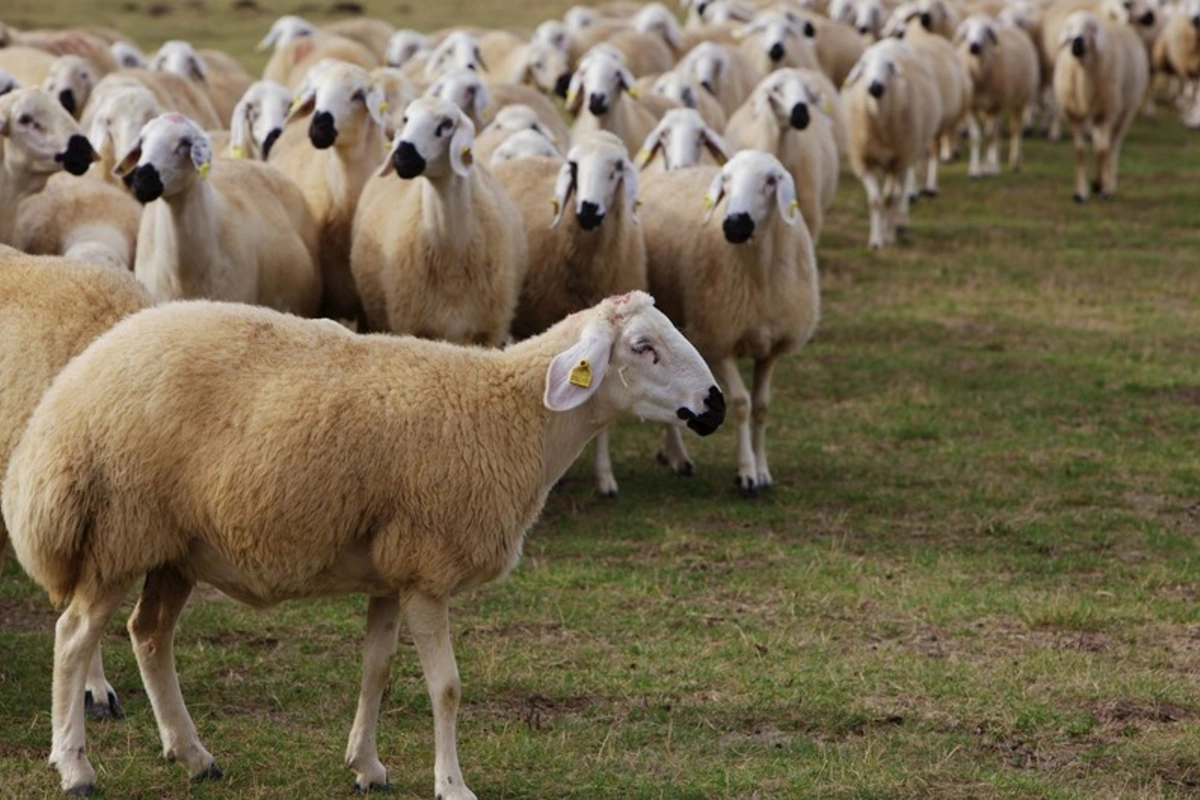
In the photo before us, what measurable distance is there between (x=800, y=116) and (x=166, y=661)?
8.04 m

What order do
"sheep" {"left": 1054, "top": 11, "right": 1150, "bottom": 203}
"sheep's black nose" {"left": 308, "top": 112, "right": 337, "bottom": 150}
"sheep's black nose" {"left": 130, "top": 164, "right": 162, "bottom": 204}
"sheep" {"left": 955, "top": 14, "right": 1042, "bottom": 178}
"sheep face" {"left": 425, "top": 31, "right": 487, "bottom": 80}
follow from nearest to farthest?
"sheep's black nose" {"left": 130, "top": 164, "right": 162, "bottom": 204} → "sheep's black nose" {"left": 308, "top": 112, "right": 337, "bottom": 150} → "sheep face" {"left": 425, "top": 31, "right": 487, "bottom": 80} → "sheep" {"left": 1054, "top": 11, "right": 1150, "bottom": 203} → "sheep" {"left": 955, "top": 14, "right": 1042, "bottom": 178}

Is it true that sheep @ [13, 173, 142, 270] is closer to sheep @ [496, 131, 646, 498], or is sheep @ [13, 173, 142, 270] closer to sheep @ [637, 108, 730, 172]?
sheep @ [496, 131, 646, 498]

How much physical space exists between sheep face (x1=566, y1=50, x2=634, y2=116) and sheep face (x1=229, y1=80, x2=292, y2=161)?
1.99m

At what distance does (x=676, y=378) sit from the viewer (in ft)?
18.5

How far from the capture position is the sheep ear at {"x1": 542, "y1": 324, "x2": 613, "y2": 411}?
18.0ft

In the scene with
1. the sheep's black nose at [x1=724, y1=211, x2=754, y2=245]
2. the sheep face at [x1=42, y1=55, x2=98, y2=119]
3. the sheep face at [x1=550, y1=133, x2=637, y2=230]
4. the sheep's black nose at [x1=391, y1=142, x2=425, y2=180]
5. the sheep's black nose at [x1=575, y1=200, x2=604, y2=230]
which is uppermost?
the sheep face at [x1=42, y1=55, x2=98, y2=119]

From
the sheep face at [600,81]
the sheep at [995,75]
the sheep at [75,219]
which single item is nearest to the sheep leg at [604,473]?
the sheep at [75,219]

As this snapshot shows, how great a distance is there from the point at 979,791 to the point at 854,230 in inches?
482

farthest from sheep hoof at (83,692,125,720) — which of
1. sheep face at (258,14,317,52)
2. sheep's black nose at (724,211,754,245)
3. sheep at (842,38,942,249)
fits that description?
sheep face at (258,14,317,52)

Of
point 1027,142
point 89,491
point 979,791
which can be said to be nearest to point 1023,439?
point 979,791

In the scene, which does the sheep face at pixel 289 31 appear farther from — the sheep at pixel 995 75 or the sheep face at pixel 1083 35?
the sheep face at pixel 1083 35

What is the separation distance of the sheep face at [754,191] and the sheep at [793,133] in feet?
10.5

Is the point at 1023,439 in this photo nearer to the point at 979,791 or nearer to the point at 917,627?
the point at 917,627

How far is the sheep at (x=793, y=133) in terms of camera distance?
12945 mm
